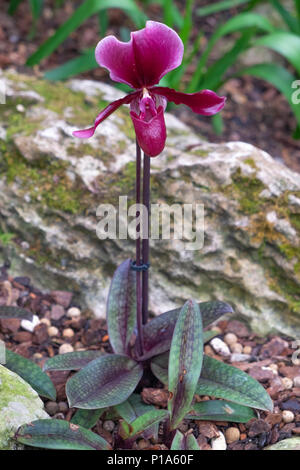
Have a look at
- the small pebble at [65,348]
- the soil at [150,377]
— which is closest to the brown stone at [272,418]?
the soil at [150,377]

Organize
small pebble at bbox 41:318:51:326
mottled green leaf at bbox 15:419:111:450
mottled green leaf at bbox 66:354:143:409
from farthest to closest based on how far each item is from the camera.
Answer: small pebble at bbox 41:318:51:326 → mottled green leaf at bbox 66:354:143:409 → mottled green leaf at bbox 15:419:111:450

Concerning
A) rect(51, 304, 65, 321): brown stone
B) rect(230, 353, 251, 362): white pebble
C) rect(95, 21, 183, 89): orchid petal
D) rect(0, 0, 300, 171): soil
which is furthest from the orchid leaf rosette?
rect(0, 0, 300, 171): soil

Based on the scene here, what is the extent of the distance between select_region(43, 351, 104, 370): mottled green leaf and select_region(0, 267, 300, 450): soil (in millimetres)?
129

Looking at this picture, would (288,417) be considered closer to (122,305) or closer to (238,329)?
(238,329)

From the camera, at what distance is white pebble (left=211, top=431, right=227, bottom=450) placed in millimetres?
1396

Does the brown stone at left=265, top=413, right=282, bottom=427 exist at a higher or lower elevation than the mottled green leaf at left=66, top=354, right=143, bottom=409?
lower

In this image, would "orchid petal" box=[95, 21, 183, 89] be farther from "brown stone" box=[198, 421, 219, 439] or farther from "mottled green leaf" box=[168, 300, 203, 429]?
"brown stone" box=[198, 421, 219, 439]

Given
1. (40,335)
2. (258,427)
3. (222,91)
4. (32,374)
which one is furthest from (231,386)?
(222,91)

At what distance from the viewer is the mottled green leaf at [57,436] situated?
1.23m

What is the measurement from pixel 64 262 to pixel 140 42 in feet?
3.22

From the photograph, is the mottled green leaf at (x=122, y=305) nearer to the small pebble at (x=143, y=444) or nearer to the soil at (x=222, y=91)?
the small pebble at (x=143, y=444)

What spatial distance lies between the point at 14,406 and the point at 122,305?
1.50 ft

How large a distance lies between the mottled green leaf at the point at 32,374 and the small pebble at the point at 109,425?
17 cm
